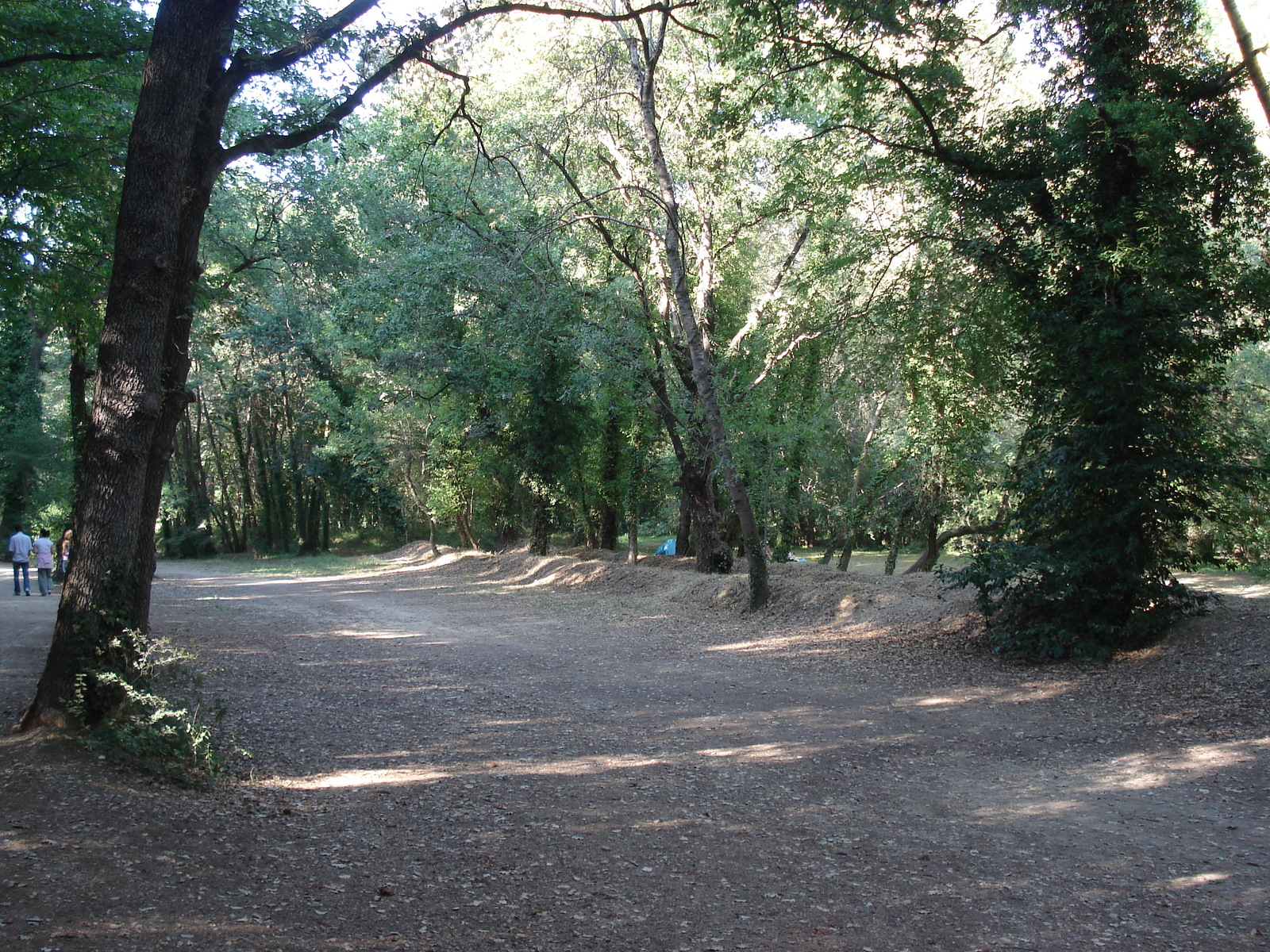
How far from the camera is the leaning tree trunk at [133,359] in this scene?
5551 mm

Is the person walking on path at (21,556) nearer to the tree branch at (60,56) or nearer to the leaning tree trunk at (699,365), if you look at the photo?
the tree branch at (60,56)

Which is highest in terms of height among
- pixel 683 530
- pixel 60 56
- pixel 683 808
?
pixel 60 56

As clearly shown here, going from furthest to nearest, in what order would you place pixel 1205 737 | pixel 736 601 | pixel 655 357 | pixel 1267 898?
pixel 655 357, pixel 736 601, pixel 1205 737, pixel 1267 898


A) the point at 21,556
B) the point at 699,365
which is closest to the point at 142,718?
the point at 699,365

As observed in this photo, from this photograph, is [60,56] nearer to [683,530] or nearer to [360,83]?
[360,83]

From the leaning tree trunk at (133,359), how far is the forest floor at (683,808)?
0.76 metres

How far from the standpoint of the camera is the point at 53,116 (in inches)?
373

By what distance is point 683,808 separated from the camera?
5383 millimetres

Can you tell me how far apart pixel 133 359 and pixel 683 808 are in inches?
183

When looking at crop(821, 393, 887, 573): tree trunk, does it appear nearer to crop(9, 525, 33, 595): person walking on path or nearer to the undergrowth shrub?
the undergrowth shrub

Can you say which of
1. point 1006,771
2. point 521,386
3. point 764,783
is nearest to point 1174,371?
point 1006,771

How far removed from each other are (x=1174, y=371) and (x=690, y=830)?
24.1 feet

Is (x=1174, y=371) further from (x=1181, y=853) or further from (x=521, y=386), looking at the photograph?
(x=521, y=386)

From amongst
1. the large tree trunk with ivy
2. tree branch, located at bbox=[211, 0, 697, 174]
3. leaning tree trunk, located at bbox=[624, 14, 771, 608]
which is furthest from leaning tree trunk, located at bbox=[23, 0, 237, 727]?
leaning tree trunk, located at bbox=[624, 14, 771, 608]
